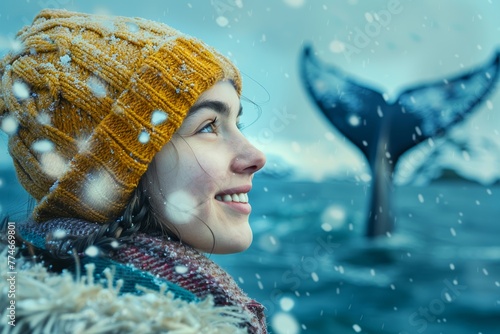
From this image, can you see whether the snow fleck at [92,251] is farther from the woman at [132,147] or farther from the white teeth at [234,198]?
the white teeth at [234,198]

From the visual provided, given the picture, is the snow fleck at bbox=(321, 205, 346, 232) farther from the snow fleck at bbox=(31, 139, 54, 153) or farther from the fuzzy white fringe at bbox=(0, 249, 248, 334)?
the fuzzy white fringe at bbox=(0, 249, 248, 334)

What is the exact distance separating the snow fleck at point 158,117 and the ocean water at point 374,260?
35.8 inches

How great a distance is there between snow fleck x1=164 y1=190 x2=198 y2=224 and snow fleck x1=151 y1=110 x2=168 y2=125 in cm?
11

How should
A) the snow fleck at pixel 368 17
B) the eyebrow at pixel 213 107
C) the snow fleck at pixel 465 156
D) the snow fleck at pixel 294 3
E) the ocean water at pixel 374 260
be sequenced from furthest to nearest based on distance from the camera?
the snow fleck at pixel 465 156
the ocean water at pixel 374 260
the snow fleck at pixel 368 17
the snow fleck at pixel 294 3
the eyebrow at pixel 213 107

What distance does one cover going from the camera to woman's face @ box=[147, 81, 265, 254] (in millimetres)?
756

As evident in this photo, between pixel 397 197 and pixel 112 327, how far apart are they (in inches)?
79.7

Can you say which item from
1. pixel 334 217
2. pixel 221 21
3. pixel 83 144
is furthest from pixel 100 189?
A: pixel 334 217

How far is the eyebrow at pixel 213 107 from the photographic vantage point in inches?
30.1

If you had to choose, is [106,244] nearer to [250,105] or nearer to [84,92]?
[84,92]

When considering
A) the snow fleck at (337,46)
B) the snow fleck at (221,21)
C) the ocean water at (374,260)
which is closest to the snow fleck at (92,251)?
the snow fleck at (221,21)

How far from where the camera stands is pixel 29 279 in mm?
538

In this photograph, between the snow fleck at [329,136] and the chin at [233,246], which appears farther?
the snow fleck at [329,136]

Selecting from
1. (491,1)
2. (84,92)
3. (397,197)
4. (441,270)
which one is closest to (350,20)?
(491,1)

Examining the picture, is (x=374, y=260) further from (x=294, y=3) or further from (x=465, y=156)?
(x=294, y=3)
